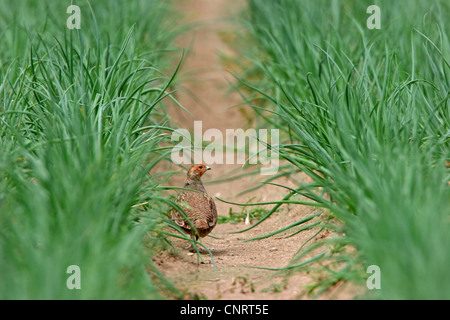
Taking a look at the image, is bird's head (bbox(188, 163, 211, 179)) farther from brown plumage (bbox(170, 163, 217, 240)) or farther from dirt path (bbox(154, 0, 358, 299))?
dirt path (bbox(154, 0, 358, 299))

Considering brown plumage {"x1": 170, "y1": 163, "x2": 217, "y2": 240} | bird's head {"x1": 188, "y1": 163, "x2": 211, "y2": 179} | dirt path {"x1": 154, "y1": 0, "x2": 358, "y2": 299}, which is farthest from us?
bird's head {"x1": 188, "y1": 163, "x2": 211, "y2": 179}

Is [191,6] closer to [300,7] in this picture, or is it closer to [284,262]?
[300,7]

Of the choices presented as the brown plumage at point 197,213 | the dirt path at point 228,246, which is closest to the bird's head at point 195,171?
the brown plumage at point 197,213

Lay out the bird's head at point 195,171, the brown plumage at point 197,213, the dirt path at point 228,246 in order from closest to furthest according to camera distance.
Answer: the dirt path at point 228,246 → the brown plumage at point 197,213 → the bird's head at point 195,171

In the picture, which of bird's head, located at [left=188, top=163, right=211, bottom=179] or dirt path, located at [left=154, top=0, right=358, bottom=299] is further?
bird's head, located at [left=188, top=163, right=211, bottom=179]

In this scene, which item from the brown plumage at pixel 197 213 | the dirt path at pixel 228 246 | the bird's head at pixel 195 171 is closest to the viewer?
the dirt path at pixel 228 246

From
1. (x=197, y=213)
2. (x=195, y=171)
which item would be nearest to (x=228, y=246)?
(x=197, y=213)

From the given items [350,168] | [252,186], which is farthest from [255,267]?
[252,186]

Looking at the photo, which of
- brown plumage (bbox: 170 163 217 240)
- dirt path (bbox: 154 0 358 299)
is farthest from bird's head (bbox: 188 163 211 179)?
dirt path (bbox: 154 0 358 299)

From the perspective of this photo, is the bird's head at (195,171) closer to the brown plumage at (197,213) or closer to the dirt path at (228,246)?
the brown plumage at (197,213)

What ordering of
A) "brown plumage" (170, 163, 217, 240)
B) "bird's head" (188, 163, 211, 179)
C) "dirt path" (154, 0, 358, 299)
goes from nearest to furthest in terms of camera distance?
"dirt path" (154, 0, 358, 299)
"brown plumage" (170, 163, 217, 240)
"bird's head" (188, 163, 211, 179)
